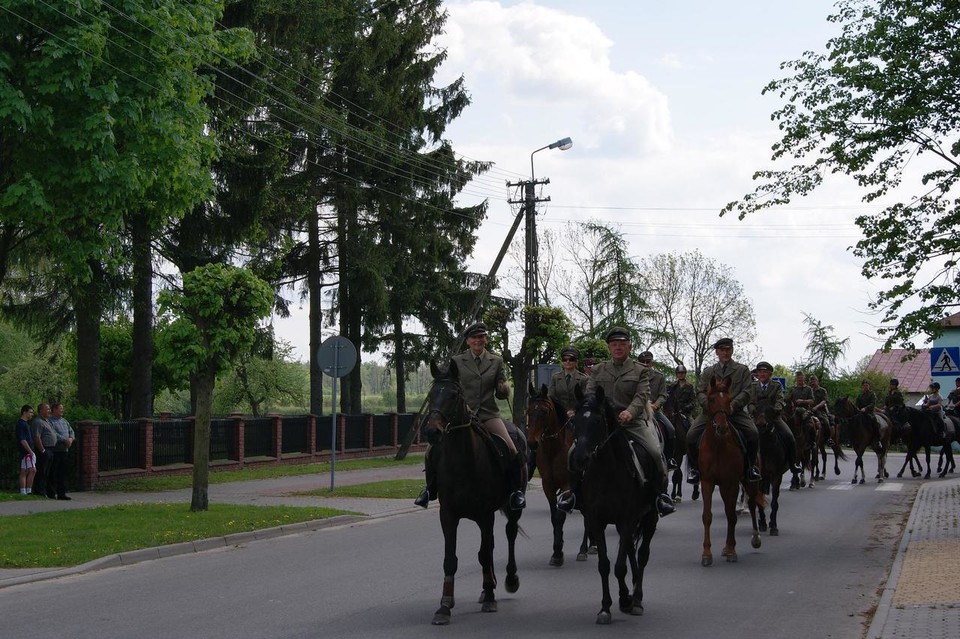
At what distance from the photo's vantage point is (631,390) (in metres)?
10.8

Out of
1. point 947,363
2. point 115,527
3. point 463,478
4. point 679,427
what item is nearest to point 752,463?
point 463,478

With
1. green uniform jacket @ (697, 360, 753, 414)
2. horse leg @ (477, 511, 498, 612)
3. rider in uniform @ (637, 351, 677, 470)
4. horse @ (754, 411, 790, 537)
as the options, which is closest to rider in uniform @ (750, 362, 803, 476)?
horse @ (754, 411, 790, 537)

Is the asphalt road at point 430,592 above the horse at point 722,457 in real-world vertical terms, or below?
below

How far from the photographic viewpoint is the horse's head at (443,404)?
916 centimetres

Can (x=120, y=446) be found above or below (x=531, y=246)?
below

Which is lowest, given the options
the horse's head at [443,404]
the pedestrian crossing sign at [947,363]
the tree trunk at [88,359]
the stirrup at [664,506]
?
the stirrup at [664,506]

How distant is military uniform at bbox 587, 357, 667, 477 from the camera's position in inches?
417

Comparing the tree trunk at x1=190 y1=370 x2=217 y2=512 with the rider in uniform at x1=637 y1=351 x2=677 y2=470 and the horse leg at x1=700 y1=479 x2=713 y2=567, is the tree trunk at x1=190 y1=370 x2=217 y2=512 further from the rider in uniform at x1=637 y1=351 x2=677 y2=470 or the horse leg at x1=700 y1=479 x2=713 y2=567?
the horse leg at x1=700 y1=479 x2=713 y2=567

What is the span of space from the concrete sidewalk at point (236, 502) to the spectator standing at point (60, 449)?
0.41 meters

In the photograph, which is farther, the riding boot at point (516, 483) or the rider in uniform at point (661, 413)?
the rider in uniform at point (661, 413)

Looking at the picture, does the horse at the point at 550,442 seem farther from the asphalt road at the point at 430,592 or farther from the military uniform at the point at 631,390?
the military uniform at the point at 631,390

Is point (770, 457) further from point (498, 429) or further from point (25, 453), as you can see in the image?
point (25, 453)

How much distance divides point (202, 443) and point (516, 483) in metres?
10.3

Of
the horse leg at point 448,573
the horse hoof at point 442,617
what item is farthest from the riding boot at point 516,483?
the horse hoof at point 442,617
